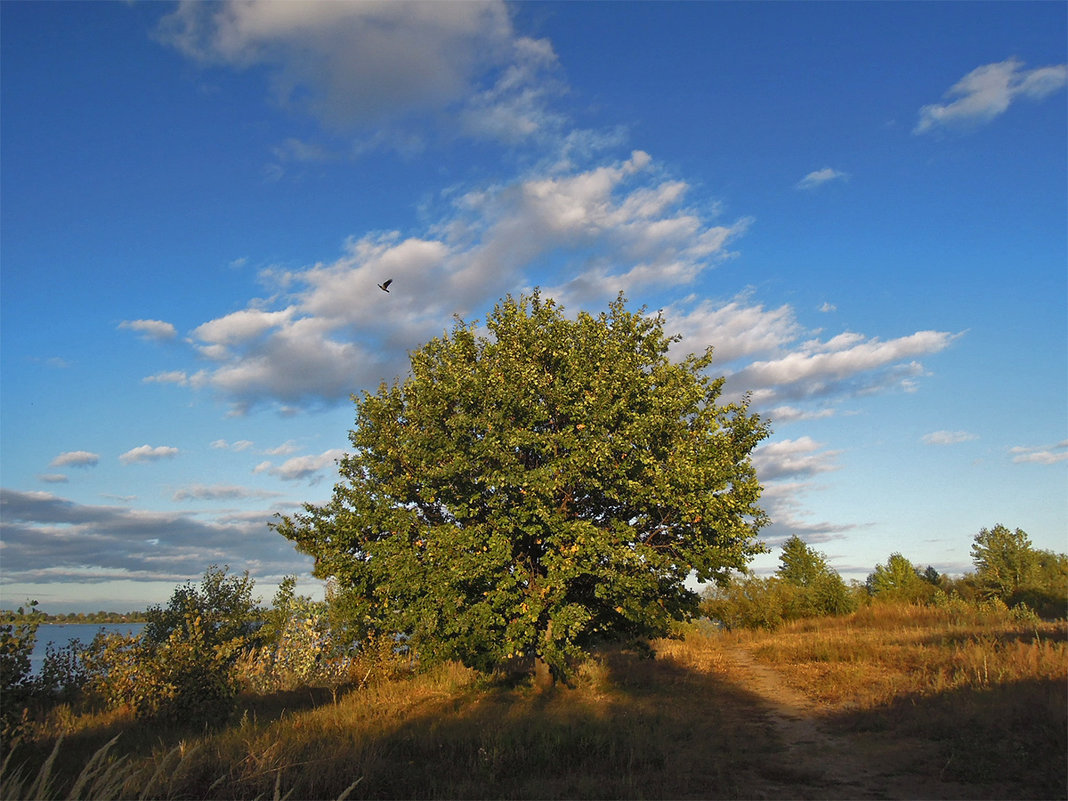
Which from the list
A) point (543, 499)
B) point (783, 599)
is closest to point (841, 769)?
point (543, 499)

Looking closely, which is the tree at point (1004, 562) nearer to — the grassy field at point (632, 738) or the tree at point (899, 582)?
the tree at point (899, 582)

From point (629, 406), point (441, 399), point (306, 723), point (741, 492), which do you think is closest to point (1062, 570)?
point (741, 492)

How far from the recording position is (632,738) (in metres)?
15.2

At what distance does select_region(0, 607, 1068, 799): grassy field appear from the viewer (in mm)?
12055

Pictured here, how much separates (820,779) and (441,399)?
1473 centimetres

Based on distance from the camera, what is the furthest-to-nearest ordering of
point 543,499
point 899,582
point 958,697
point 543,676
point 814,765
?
1. point 899,582
2. point 543,676
3. point 543,499
4. point 958,697
5. point 814,765

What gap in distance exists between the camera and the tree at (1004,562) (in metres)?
47.8

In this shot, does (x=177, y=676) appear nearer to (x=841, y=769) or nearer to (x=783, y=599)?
(x=841, y=769)

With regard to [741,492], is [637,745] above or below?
below

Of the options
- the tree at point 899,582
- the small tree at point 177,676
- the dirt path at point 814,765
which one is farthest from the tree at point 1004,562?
the small tree at point 177,676

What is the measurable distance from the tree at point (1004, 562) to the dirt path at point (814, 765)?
1565 inches

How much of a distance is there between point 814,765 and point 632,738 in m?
4.10

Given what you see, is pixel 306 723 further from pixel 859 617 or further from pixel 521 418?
pixel 859 617

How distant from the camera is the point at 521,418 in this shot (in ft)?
65.7
